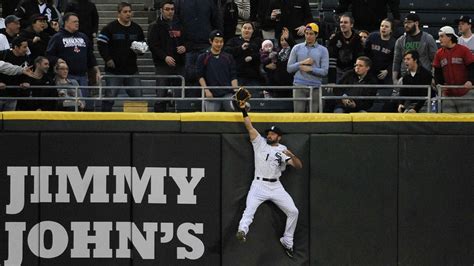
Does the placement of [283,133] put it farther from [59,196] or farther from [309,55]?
[59,196]

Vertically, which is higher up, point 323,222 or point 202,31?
point 202,31

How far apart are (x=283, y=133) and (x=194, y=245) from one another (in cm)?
207

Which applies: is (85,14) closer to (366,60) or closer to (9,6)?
(9,6)

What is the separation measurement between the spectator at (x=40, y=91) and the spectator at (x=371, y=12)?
5.41 metres

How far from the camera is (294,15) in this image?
80.9 feet

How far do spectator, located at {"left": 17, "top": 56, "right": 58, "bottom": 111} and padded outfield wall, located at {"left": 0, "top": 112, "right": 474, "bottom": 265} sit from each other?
784mm

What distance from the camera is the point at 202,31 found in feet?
80.2

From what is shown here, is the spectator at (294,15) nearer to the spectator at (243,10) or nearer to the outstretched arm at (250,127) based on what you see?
the spectator at (243,10)

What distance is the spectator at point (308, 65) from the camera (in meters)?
22.5

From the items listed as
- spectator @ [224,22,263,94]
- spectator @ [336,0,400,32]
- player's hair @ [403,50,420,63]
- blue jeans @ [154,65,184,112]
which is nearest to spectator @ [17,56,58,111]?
blue jeans @ [154,65,184,112]

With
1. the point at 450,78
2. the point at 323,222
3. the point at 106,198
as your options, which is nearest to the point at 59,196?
the point at 106,198

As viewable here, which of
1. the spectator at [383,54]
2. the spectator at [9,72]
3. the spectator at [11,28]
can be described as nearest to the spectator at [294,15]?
the spectator at [383,54]

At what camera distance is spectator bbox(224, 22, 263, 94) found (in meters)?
23.7

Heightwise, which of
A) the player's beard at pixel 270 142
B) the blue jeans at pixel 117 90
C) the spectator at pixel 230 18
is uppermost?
the spectator at pixel 230 18
